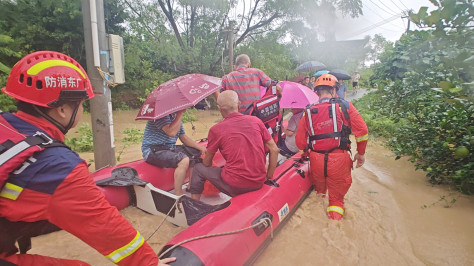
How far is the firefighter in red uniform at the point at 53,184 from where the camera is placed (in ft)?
3.44

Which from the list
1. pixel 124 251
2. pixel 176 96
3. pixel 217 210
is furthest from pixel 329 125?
pixel 124 251

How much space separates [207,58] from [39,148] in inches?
486

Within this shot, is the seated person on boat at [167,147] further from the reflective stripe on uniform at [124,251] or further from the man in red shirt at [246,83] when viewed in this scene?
the reflective stripe on uniform at [124,251]

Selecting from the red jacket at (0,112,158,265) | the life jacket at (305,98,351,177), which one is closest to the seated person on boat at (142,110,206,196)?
the life jacket at (305,98,351,177)

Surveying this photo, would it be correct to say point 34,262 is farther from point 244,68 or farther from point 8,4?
point 8,4

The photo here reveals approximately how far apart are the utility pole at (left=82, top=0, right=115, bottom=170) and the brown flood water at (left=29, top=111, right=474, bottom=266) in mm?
942

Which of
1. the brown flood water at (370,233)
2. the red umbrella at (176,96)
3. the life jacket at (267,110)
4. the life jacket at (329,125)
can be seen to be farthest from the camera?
the life jacket at (267,110)

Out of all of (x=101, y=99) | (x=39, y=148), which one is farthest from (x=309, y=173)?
(x=39, y=148)

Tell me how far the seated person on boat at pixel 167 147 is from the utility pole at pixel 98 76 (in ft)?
1.92

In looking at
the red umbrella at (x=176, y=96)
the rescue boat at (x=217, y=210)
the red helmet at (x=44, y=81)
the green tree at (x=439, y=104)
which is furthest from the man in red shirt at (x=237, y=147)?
the red helmet at (x=44, y=81)

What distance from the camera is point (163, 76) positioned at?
12.3 meters

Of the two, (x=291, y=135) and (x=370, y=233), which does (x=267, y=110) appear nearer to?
(x=291, y=135)

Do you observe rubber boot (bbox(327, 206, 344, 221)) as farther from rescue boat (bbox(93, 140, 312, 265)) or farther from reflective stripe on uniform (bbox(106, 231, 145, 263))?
reflective stripe on uniform (bbox(106, 231, 145, 263))

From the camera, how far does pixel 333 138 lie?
3.08m
